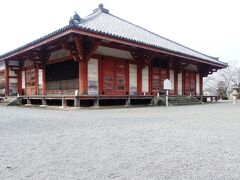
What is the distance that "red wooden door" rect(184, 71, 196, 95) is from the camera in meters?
17.8

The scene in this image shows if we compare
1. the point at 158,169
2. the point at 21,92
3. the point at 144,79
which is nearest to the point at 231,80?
the point at 144,79

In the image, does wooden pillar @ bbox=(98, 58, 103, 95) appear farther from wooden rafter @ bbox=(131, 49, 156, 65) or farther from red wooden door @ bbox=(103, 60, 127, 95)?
wooden rafter @ bbox=(131, 49, 156, 65)

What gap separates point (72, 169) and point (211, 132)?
269 centimetres

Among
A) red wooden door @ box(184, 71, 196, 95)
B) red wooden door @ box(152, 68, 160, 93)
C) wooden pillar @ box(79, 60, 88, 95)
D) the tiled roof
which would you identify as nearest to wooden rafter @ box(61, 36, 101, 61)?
wooden pillar @ box(79, 60, 88, 95)

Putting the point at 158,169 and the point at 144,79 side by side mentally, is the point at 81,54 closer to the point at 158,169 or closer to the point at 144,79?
the point at 144,79

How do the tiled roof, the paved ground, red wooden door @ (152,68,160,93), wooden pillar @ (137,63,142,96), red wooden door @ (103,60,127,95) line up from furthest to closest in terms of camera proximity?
1. red wooden door @ (152,68,160,93)
2. wooden pillar @ (137,63,142,96)
3. red wooden door @ (103,60,127,95)
4. the tiled roof
5. the paved ground

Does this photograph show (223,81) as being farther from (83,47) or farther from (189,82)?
(83,47)

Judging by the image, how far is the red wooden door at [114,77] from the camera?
1209 cm

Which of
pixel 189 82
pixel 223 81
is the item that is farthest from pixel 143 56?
pixel 223 81

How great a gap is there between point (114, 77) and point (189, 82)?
7.97m

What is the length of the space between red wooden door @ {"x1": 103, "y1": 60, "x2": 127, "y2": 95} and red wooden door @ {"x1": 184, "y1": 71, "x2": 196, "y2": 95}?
6.70 meters

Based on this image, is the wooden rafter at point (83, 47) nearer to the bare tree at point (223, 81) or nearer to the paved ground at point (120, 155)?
the paved ground at point (120, 155)

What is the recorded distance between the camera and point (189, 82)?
18.1m

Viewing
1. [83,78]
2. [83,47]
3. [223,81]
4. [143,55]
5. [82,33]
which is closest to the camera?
[82,33]
